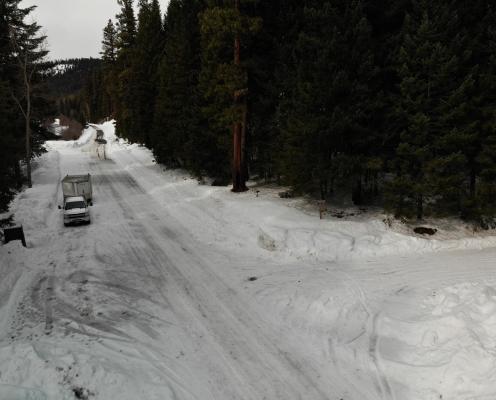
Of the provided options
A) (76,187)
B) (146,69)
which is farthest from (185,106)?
(146,69)

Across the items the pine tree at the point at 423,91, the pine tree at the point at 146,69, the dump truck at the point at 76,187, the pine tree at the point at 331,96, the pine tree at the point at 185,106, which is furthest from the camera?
the pine tree at the point at 146,69

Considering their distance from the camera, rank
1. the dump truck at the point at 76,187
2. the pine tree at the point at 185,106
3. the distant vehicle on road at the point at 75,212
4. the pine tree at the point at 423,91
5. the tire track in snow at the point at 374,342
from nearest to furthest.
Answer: the tire track in snow at the point at 374,342 < the pine tree at the point at 423,91 < the distant vehicle on road at the point at 75,212 < the dump truck at the point at 76,187 < the pine tree at the point at 185,106

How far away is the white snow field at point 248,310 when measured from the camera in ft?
25.6

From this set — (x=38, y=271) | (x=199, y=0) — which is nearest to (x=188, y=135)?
(x=199, y=0)

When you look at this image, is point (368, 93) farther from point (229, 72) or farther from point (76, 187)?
point (76, 187)

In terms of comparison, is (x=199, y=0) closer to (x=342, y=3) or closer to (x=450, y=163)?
(x=342, y=3)

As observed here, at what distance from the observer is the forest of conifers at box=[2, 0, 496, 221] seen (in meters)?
16.0

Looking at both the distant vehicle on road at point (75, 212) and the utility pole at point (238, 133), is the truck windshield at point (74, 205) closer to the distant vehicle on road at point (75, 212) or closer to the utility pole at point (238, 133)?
the distant vehicle on road at point (75, 212)

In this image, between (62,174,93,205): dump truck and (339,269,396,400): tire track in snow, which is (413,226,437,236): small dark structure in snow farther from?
(62,174,93,205): dump truck

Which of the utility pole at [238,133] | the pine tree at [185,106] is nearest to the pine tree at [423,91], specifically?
the utility pole at [238,133]

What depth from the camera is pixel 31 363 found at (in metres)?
7.83

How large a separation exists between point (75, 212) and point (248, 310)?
42.6 feet

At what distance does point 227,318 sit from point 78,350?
12.8 feet

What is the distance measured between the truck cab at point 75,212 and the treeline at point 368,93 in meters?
9.26
